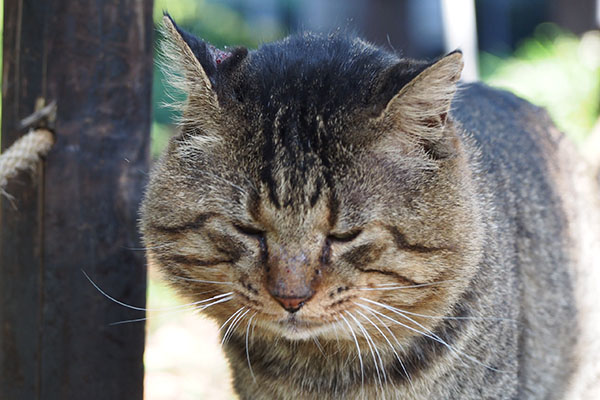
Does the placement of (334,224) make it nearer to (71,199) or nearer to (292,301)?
(292,301)

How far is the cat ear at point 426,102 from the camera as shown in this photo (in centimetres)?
204

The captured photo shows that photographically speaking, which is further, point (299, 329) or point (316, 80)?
point (316, 80)

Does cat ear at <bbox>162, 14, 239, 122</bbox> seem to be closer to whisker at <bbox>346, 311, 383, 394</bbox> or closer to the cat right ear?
the cat right ear

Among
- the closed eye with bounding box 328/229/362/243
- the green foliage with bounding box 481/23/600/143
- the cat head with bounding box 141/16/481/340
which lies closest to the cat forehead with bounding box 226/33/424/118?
the cat head with bounding box 141/16/481/340

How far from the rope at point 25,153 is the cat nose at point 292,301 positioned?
3.33ft

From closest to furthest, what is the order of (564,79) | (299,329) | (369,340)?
(299,329) → (369,340) → (564,79)

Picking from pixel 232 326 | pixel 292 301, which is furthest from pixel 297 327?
pixel 232 326

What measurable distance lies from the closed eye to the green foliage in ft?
19.2

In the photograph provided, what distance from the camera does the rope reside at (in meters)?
2.39

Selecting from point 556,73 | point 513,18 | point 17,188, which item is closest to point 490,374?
point 17,188

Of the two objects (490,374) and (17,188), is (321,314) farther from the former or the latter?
(17,188)

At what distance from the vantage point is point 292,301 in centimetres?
198

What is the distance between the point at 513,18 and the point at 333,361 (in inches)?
452

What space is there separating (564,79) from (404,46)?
2063mm
